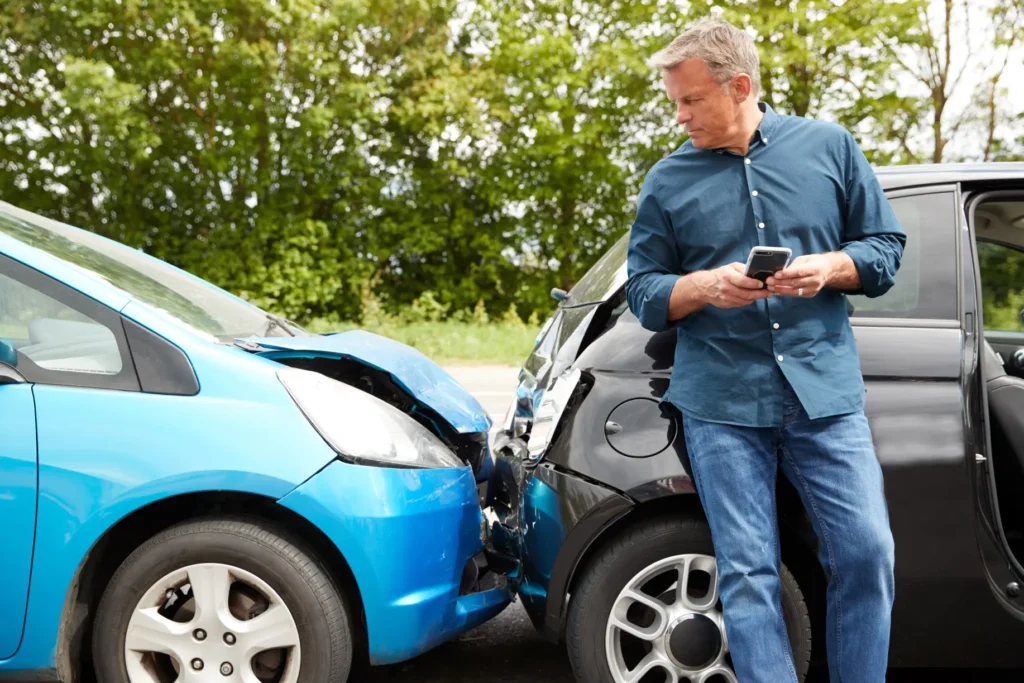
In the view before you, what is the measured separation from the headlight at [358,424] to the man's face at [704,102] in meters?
1.16

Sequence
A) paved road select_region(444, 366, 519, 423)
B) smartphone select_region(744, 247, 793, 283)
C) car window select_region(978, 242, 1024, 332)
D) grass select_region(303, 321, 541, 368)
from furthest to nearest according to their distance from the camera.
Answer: grass select_region(303, 321, 541, 368), paved road select_region(444, 366, 519, 423), car window select_region(978, 242, 1024, 332), smartphone select_region(744, 247, 793, 283)

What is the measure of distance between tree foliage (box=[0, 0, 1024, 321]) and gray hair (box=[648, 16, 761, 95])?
15743 mm

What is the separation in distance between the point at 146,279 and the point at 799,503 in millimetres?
2202

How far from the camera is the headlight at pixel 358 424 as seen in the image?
2473 mm

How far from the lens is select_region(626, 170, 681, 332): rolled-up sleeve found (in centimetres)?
233

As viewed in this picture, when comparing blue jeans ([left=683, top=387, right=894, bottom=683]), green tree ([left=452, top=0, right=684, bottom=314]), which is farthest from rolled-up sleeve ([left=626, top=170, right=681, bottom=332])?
green tree ([left=452, top=0, right=684, bottom=314])

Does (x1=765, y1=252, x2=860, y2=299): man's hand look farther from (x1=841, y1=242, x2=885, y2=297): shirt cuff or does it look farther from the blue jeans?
the blue jeans

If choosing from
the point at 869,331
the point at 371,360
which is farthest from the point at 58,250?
the point at 869,331

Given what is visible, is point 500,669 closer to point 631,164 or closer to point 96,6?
point 96,6

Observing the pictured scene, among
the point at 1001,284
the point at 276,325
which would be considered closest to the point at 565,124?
the point at 1001,284

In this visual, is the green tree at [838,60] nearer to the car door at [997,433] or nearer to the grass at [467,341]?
the grass at [467,341]

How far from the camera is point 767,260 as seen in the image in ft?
6.66

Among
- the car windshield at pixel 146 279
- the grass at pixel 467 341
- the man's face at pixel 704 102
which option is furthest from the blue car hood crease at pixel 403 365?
the grass at pixel 467 341

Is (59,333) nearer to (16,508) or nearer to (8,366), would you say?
(8,366)
